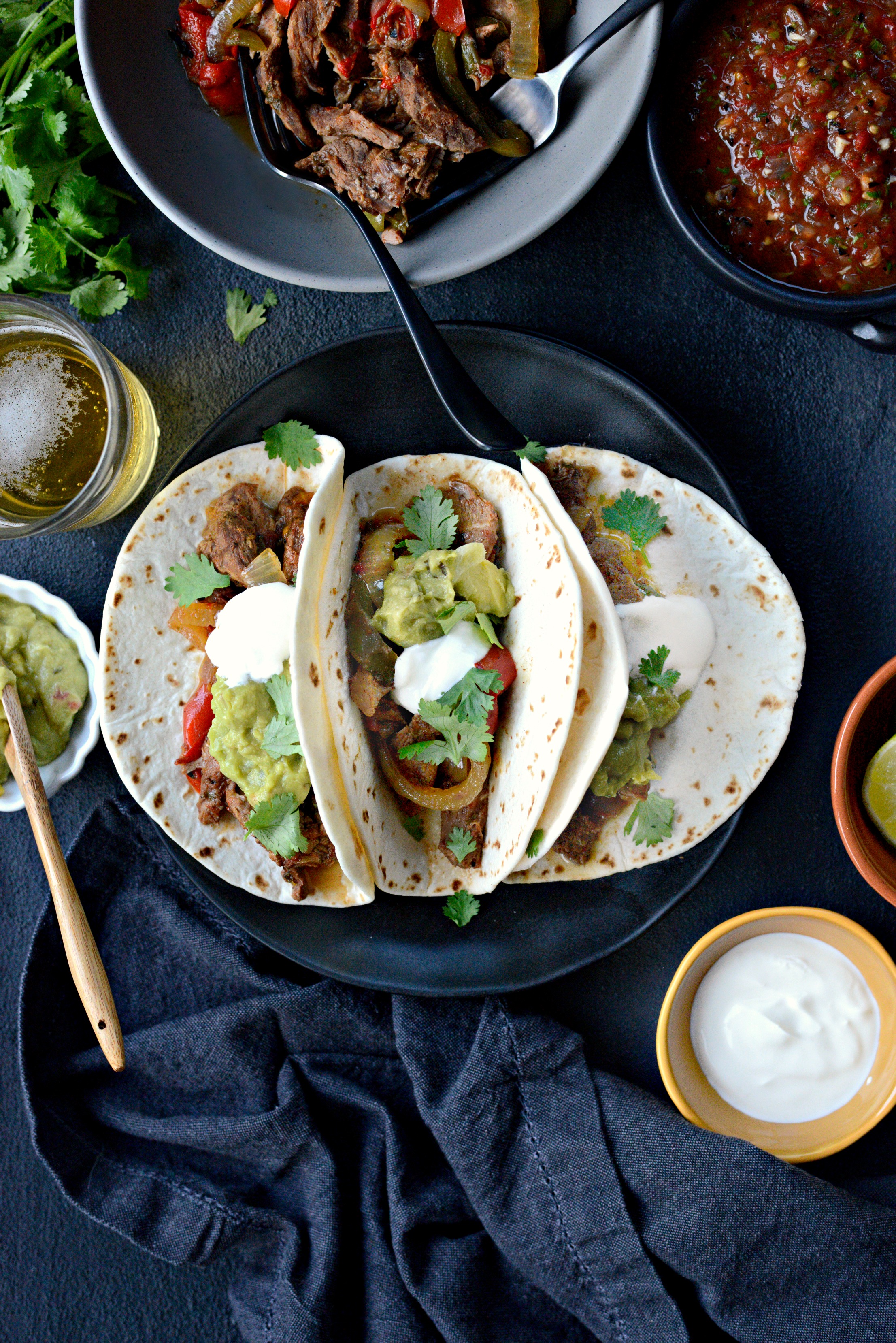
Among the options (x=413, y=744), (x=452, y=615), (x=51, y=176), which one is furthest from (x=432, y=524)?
(x=51, y=176)

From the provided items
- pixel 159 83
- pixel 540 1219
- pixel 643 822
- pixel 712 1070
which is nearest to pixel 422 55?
pixel 159 83

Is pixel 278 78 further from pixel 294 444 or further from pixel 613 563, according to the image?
pixel 613 563

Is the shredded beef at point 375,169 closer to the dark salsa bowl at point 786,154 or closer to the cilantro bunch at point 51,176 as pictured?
the dark salsa bowl at point 786,154

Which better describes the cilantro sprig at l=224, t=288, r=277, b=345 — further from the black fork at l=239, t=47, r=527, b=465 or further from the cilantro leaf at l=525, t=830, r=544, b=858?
the cilantro leaf at l=525, t=830, r=544, b=858

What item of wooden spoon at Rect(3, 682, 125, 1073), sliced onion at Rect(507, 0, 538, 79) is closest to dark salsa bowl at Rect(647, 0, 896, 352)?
sliced onion at Rect(507, 0, 538, 79)

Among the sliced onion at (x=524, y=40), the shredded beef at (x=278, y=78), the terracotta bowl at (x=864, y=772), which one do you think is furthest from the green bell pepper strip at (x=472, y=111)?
the terracotta bowl at (x=864, y=772)

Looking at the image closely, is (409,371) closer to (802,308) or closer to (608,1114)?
(802,308)
